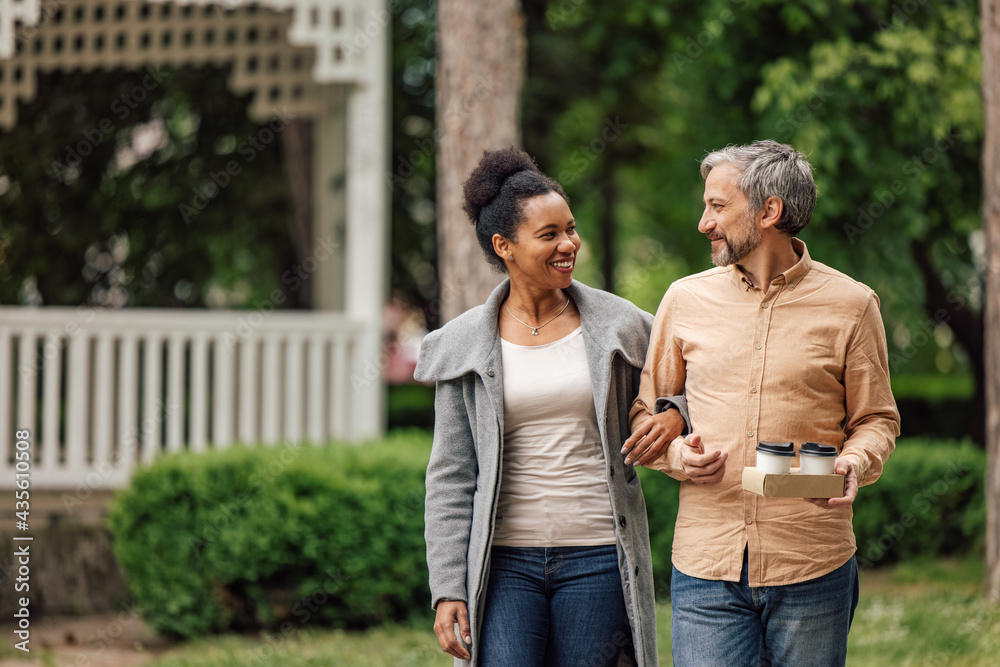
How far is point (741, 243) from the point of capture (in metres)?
2.45

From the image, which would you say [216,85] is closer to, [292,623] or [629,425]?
[292,623]

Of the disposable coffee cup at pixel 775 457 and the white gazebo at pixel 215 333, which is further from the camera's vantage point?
the white gazebo at pixel 215 333

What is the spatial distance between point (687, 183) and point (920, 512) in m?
3.87

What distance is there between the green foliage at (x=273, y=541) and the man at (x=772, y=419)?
3.73 m

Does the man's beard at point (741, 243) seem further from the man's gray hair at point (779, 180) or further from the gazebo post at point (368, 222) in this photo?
the gazebo post at point (368, 222)

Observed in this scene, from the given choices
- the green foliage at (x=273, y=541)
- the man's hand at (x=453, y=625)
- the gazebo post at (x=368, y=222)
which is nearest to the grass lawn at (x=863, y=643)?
the green foliage at (x=273, y=541)

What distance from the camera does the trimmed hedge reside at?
234 inches

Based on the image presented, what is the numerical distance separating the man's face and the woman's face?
14.6 inches

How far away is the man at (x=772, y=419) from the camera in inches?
94.3

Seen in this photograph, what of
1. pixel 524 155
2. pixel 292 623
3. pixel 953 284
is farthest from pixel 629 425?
pixel 953 284

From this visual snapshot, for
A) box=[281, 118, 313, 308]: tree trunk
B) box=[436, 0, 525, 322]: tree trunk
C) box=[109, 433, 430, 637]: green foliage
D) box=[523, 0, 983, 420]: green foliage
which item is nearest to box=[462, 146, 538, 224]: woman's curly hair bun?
box=[109, 433, 430, 637]: green foliage

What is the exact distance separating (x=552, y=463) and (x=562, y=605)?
1.16 ft

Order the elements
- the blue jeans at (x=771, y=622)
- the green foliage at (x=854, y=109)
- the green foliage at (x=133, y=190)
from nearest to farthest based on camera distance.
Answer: the blue jeans at (x=771, y=622) < the green foliage at (x=854, y=109) < the green foliage at (x=133, y=190)

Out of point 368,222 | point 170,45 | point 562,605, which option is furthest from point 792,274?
point 170,45
